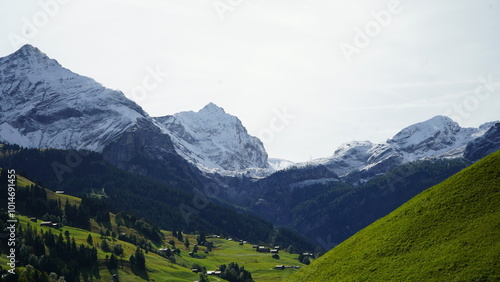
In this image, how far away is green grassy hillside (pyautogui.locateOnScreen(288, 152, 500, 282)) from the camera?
68500 mm

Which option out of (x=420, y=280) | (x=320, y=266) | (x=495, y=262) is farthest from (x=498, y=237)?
(x=320, y=266)

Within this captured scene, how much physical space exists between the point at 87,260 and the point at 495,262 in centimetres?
16044

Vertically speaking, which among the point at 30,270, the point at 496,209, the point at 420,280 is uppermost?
the point at 30,270

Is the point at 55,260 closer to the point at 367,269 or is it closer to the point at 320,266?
the point at 320,266

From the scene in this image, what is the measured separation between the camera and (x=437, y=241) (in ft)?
251

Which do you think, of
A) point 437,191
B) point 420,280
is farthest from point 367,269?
point 437,191

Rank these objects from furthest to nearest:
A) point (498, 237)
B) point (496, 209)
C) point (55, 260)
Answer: point (55, 260) < point (496, 209) < point (498, 237)

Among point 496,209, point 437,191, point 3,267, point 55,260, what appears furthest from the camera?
point 55,260

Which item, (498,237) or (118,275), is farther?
(118,275)

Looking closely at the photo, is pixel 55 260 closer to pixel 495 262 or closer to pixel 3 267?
pixel 3 267

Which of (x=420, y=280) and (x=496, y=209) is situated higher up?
(x=496, y=209)

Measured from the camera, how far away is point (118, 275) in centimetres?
18888

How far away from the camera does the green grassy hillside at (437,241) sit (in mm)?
68500

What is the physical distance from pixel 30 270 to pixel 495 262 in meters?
132
